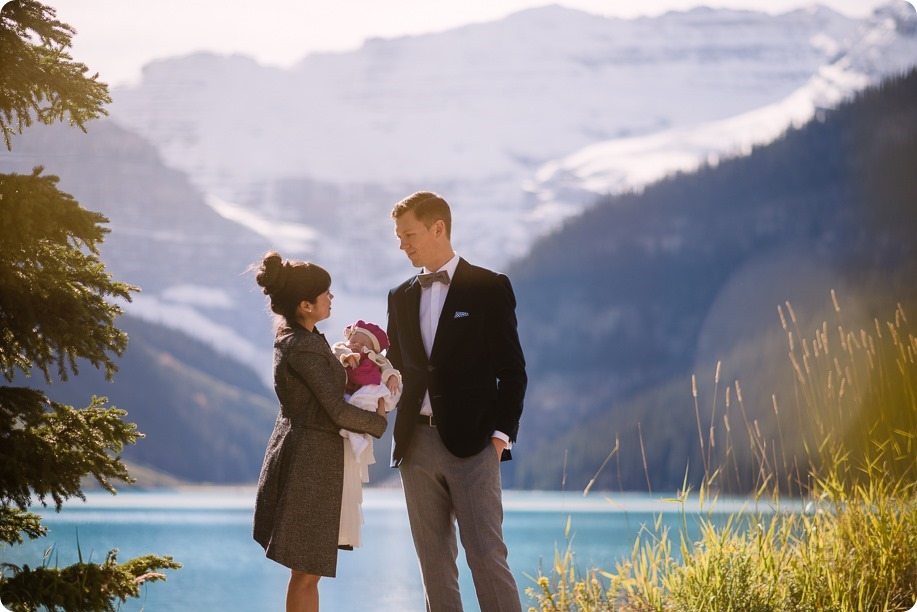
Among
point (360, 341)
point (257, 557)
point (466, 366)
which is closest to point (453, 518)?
point (466, 366)

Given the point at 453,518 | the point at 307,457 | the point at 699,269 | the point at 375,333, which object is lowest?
the point at 453,518

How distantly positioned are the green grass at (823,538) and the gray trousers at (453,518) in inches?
40.5

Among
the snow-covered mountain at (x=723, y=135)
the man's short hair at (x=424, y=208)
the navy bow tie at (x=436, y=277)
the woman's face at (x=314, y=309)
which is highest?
the snow-covered mountain at (x=723, y=135)

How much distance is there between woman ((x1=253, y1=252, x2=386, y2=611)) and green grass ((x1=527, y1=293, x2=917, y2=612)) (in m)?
1.30

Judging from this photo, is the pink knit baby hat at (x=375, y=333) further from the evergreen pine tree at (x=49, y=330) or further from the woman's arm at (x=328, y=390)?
the evergreen pine tree at (x=49, y=330)

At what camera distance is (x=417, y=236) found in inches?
138

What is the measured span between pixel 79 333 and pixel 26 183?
1.93 feet

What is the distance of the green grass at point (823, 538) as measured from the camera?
4.04 metres

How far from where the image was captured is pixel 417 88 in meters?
174

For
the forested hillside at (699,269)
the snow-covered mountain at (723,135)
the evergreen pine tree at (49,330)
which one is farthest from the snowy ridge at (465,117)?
the evergreen pine tree at (49,330)

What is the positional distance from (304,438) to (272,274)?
56cm

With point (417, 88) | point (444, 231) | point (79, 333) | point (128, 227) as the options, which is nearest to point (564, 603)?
point (444, 231)

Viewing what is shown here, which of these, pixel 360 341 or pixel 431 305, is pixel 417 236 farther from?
pixel 360 341

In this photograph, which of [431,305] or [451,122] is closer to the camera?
[431,305]
